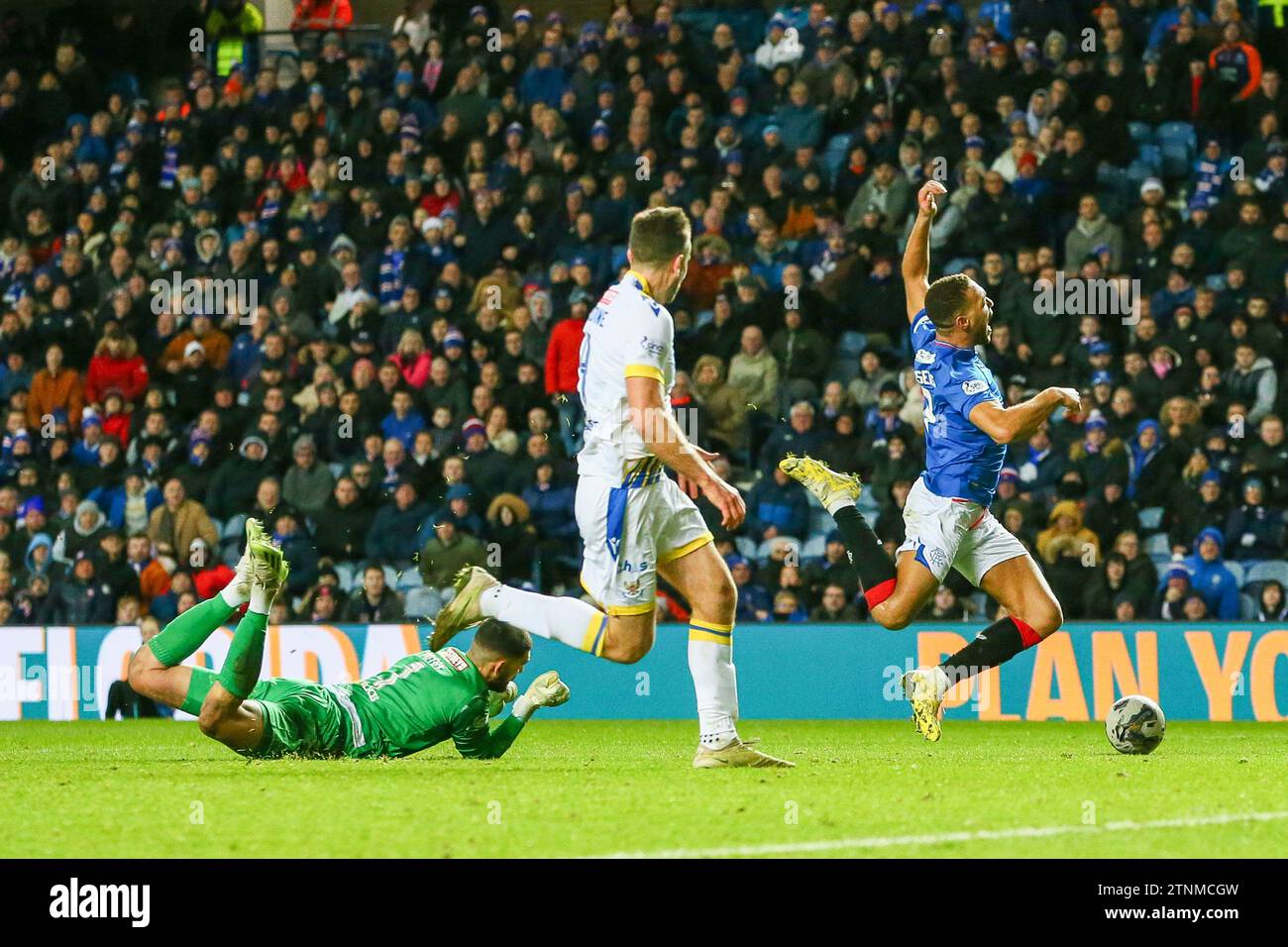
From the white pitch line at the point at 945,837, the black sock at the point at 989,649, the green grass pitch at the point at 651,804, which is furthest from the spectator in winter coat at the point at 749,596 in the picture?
the white pitch line at the point at 945,837

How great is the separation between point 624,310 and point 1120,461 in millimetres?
7818

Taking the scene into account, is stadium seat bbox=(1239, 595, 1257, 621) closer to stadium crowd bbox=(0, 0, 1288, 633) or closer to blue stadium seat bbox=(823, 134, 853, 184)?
stadium crowd bbox=(0, 0, 1288, 633)

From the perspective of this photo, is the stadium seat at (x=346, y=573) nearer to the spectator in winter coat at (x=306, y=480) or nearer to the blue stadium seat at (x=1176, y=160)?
the spectator in winter coat at (x=306, y=480)

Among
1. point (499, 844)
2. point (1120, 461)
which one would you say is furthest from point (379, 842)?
point (1120, 461)

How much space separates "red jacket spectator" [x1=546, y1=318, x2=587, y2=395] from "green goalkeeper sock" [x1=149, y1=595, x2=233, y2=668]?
8.03 meters

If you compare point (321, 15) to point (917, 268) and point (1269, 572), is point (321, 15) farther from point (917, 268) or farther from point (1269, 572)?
point (917, 268)

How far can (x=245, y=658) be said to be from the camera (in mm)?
8172

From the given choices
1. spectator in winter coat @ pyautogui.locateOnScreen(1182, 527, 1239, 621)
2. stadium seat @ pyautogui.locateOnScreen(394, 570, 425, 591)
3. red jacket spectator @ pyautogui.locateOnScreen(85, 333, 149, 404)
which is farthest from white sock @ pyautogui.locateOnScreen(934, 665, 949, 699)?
red jacket spectator @ pyautogui.locateOnScreen(85, 333, 149, 404)

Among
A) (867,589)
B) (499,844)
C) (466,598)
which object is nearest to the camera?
(499,844)

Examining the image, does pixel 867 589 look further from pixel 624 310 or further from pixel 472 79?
pixel 472 79

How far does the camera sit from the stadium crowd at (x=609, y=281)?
611 inches

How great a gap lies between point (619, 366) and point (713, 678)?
1.42 meters

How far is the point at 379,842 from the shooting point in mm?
6133

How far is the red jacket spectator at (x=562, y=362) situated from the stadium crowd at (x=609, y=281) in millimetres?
35
